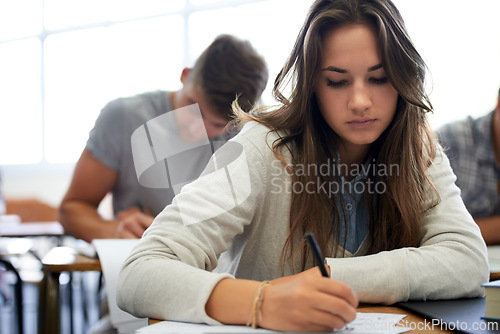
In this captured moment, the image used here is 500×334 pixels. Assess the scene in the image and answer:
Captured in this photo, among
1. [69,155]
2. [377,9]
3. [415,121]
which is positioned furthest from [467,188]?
[69,155]

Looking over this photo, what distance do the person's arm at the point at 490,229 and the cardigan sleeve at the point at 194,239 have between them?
1253 millimetres

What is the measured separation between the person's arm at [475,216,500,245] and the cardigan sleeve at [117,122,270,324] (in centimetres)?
125

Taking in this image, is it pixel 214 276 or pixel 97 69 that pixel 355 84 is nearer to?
pixel 214 276

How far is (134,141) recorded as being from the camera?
1961mm

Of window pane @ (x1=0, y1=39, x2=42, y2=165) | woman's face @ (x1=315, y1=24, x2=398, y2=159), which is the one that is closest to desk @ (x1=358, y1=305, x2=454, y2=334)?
woman's face @ (x1=315, y1=24, x2=398, y2=159)

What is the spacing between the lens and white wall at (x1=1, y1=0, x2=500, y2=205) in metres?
3.87

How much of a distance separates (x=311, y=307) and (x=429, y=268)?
35 cm

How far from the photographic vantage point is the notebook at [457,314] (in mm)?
684

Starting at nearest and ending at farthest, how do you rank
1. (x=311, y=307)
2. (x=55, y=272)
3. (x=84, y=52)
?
(x=311, y=307) < (x=55, y=272) < (x=84, y=52)

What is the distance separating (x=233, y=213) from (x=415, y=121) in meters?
0.50

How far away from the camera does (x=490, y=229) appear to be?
1956 millimetres

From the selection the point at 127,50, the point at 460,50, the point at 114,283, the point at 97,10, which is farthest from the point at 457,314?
the point at 97,10

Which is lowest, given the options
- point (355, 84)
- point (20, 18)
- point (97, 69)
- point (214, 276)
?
point (214, 276)

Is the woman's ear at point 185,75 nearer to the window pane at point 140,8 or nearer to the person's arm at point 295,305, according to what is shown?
the person's arm at point 295,305
